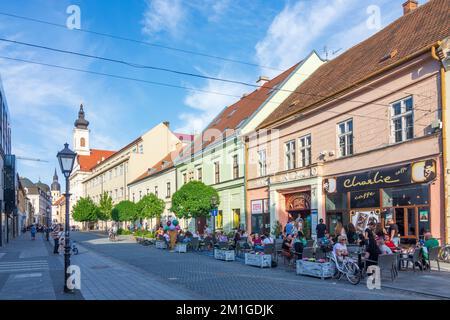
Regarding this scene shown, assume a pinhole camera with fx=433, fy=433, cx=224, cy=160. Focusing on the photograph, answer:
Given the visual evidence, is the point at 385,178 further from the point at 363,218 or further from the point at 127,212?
the point at 127,212

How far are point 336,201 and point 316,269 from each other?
851cm

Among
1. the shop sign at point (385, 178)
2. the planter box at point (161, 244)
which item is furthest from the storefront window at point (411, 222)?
the planter box at point (161, 244)

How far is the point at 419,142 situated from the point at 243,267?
7.98m

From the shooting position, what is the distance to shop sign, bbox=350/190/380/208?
A: 59.6ft

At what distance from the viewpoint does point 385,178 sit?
17.7 metres

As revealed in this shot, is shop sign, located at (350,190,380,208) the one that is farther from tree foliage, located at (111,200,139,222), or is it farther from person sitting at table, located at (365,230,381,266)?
tree foliage, located at (111,200,139,222)

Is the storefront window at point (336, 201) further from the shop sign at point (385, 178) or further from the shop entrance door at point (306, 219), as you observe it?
the shop entrance door at point (306, 219)

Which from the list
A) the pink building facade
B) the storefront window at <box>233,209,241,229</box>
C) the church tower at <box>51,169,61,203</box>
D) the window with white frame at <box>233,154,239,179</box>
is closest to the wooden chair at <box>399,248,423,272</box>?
the pink building facade

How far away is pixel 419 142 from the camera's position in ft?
52.9

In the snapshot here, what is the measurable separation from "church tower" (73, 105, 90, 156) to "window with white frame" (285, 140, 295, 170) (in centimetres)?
8389

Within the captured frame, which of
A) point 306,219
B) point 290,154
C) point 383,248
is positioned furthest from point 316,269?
point 290,154

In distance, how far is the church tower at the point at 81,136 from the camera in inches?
3999
